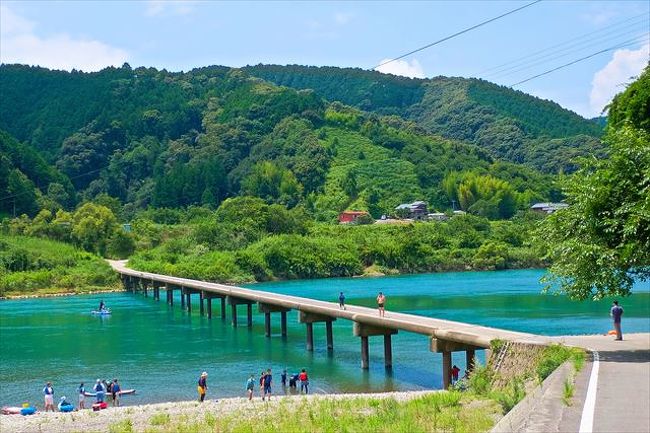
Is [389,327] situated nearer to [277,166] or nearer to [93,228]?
[93,228]

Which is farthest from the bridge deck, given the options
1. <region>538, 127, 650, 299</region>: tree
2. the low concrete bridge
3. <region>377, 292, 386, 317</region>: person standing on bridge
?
<region>538, 127, 650, 299</region>: tree

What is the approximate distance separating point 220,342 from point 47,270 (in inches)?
2047

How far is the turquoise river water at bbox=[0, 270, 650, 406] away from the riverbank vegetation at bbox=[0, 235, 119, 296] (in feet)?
30.2

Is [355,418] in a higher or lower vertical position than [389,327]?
lower

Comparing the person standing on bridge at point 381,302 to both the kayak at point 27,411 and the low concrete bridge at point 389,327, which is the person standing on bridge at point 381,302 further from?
the kayak at point 27,411

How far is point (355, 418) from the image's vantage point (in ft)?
55.9

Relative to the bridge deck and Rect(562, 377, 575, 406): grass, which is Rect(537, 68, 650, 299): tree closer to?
the bridge deck

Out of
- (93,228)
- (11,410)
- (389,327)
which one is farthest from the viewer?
(93,228)

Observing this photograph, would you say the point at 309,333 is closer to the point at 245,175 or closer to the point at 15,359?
the point at 15,359

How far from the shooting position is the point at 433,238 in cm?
11450

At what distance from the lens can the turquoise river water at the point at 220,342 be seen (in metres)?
31.6

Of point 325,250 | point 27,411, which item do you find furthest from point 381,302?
point 325,250

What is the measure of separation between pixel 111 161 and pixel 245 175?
41355 millimetres

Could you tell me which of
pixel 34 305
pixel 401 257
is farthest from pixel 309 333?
pixel 401 257
